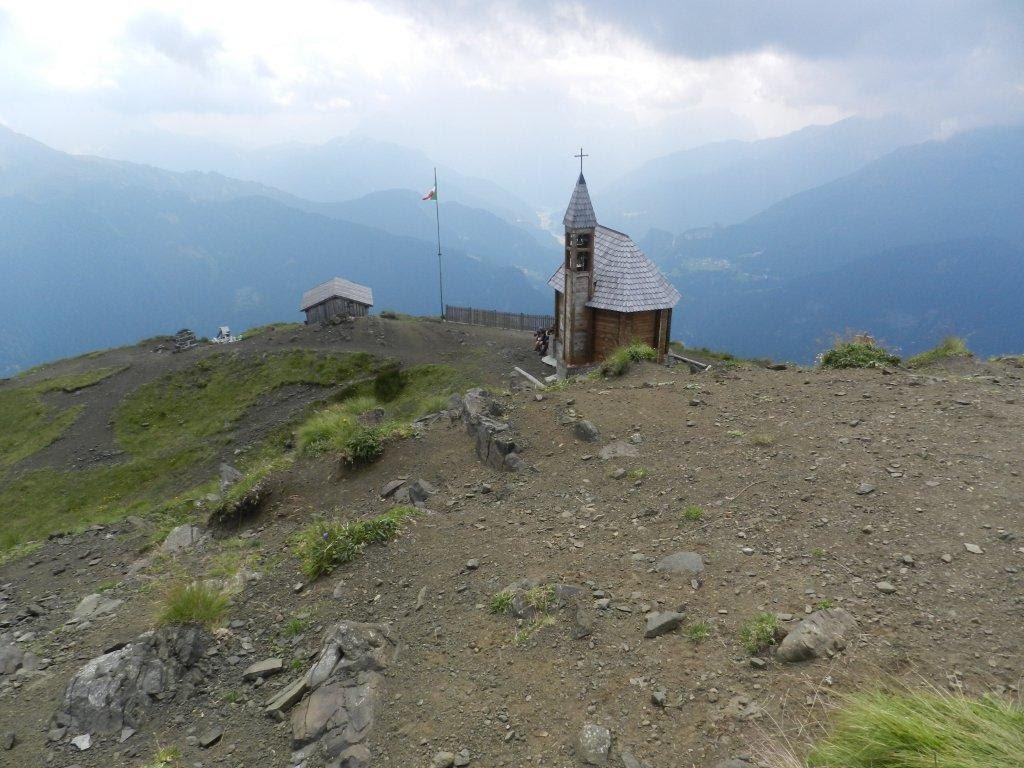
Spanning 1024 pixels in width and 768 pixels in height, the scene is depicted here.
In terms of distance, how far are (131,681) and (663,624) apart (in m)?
7.18

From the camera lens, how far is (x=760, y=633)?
578 cm

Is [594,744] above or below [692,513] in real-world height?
below

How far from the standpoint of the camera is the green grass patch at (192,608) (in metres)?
8.23

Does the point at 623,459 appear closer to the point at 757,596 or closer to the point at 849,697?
the point at 757,596

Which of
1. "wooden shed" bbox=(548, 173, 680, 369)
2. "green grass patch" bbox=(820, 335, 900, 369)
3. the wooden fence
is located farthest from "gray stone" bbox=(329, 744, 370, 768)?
the wooden fence

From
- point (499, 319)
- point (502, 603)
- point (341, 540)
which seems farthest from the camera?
point (499, 319)

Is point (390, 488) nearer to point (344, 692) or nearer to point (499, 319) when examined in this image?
point (344, 692)

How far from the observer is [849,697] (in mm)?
4422

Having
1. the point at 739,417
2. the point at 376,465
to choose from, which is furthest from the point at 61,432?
the point at 739,417

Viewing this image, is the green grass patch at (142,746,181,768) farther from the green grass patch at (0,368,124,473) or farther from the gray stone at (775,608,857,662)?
the green grass patch at (0,368,124,473)

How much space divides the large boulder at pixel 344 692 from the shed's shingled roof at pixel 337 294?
38.6m

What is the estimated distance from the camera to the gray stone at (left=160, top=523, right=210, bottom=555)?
12742 millimetres

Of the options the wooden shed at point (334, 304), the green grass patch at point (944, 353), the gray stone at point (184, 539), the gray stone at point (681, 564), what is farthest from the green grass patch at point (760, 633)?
the wooden shed at point (334, 304)

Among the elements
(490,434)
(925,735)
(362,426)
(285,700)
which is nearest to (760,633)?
(925,735)
